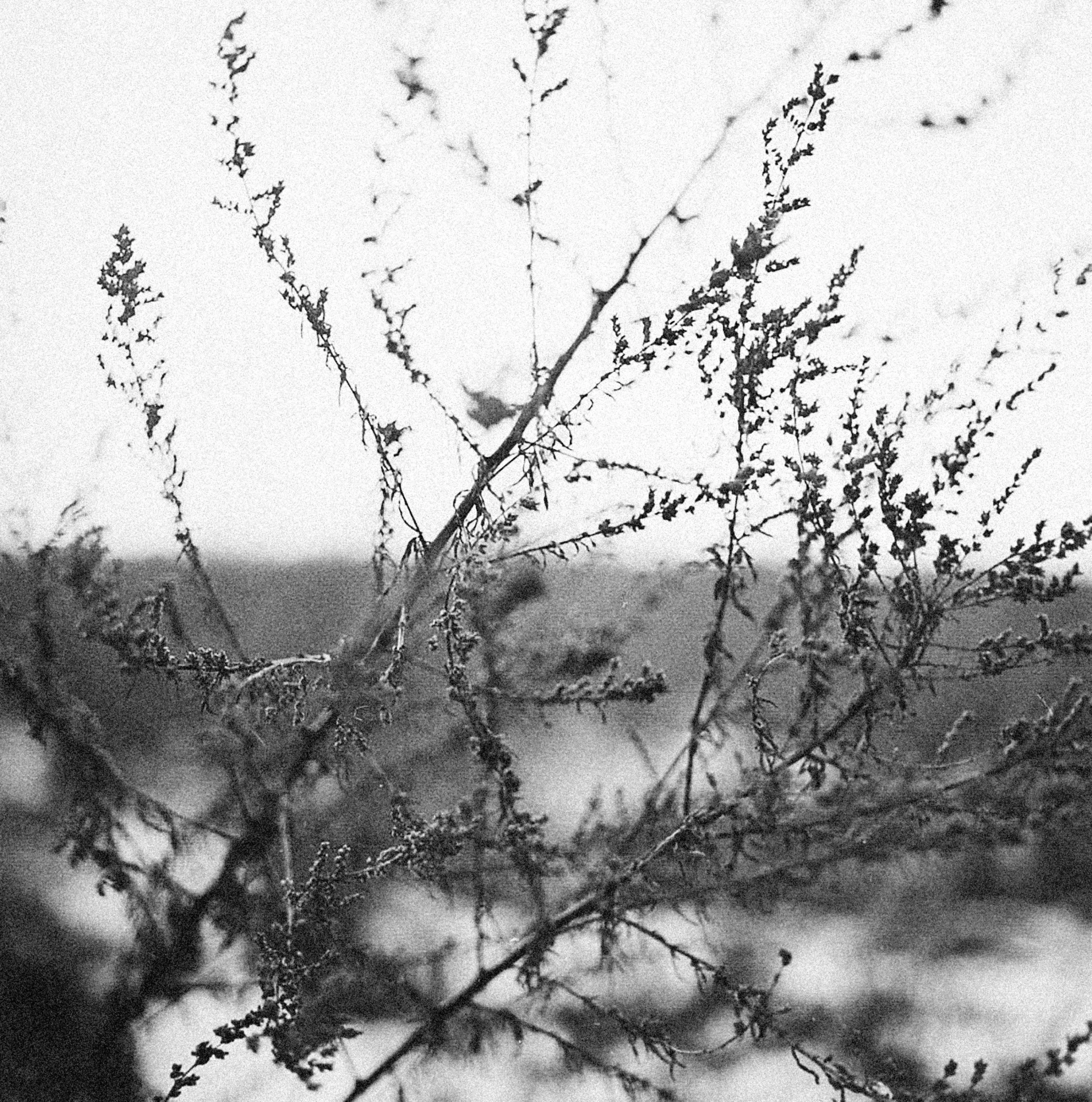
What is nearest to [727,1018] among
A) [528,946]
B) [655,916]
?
[655,916]

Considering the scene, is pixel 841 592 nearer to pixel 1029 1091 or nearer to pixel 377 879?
pixel 1029 1091

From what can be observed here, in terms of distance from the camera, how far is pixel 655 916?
1.43m

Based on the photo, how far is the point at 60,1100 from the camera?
60.9 inches

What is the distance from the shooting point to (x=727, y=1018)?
1.50 m

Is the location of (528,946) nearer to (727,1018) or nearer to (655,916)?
(655,916)

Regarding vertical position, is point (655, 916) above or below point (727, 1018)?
above

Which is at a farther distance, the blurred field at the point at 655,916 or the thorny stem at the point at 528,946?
the blurred field at the point at 655,916

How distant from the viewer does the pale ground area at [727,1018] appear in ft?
4.84

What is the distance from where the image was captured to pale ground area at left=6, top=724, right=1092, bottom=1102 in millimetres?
1476

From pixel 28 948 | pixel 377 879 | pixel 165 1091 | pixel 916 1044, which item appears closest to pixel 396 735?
pixel 377 879

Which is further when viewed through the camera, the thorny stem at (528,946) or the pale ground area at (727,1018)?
the pale ground area at (727,1018)

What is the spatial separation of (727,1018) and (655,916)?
223 millimetres

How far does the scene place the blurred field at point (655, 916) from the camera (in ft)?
4.87

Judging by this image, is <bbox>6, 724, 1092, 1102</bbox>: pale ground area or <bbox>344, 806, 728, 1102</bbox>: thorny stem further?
<bbox>6, 724, 1092, 1102</bbox>: pale ground area
